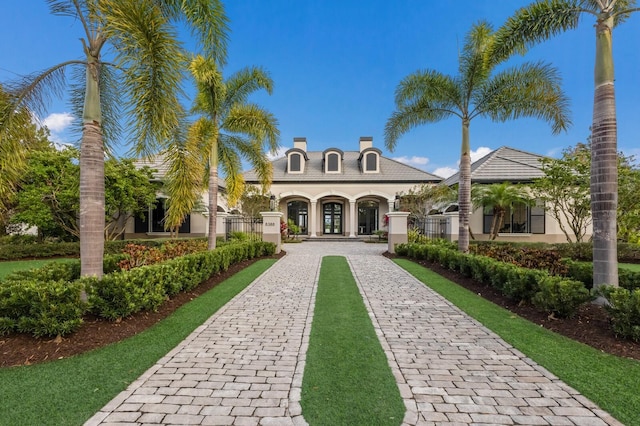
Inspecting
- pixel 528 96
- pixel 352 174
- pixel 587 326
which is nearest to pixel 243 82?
pixel 528 96

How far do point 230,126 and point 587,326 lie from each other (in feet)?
36.5

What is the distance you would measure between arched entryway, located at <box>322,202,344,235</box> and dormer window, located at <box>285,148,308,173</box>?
13.9 feet

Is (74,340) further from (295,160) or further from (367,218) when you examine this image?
(367,218)

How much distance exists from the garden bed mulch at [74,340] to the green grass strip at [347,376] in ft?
8.86

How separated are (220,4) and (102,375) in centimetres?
677

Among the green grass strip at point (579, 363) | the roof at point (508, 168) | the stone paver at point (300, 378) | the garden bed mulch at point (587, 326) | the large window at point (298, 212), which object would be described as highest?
the roof at point (508, 168)

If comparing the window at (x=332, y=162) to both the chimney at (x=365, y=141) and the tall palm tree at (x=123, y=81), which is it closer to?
the chimney at (x=365, y=141)

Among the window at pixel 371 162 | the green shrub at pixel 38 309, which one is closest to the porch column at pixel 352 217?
the window at pixel 371 162

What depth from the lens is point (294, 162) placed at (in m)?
27.0

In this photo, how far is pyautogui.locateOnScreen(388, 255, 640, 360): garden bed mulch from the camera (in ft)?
12.7

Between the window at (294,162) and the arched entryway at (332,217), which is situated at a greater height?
the window at (294,162)

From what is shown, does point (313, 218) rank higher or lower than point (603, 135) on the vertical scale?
lower

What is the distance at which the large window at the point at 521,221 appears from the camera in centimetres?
1881

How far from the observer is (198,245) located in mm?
10609
